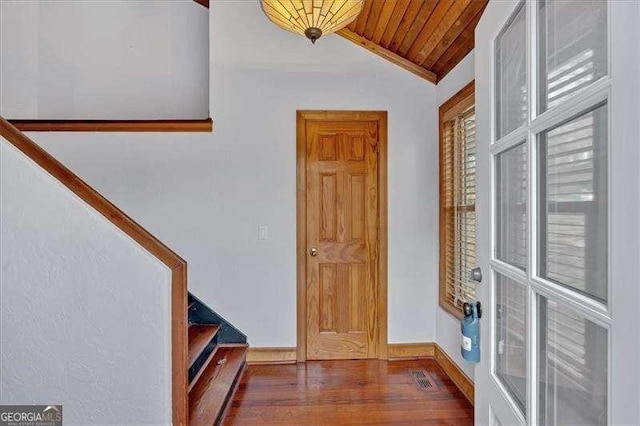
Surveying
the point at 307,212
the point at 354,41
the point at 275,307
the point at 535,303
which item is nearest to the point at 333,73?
the point at 354,41

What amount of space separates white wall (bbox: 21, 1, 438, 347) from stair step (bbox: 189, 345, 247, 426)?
0.25 meters

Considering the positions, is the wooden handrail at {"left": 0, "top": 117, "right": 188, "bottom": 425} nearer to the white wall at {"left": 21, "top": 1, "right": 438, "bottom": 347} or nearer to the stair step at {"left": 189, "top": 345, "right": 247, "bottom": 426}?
the stair step at {"left": 189, "top": 345, "right": 247, "bottom": 426}

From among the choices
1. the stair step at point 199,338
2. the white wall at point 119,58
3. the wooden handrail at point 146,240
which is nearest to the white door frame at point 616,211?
the wooden handrail at point 146,240

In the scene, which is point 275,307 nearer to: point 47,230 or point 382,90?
point 47,230

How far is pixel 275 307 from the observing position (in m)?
2.95

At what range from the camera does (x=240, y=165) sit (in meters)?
2.93

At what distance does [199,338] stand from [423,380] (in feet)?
5.49

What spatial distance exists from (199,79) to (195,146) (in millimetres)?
742

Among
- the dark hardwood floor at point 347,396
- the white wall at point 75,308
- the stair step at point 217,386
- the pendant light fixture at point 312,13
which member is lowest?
the dark hardwood floor at point 347,396

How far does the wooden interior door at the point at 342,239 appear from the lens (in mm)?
2965

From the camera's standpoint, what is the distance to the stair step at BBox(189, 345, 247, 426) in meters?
1.97

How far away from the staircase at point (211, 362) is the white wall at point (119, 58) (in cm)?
180

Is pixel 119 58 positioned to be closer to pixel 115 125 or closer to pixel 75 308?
pixel 115 125

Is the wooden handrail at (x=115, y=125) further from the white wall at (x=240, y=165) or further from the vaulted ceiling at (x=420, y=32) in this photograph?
the vaulted ceiling at (x=420, y=32)
